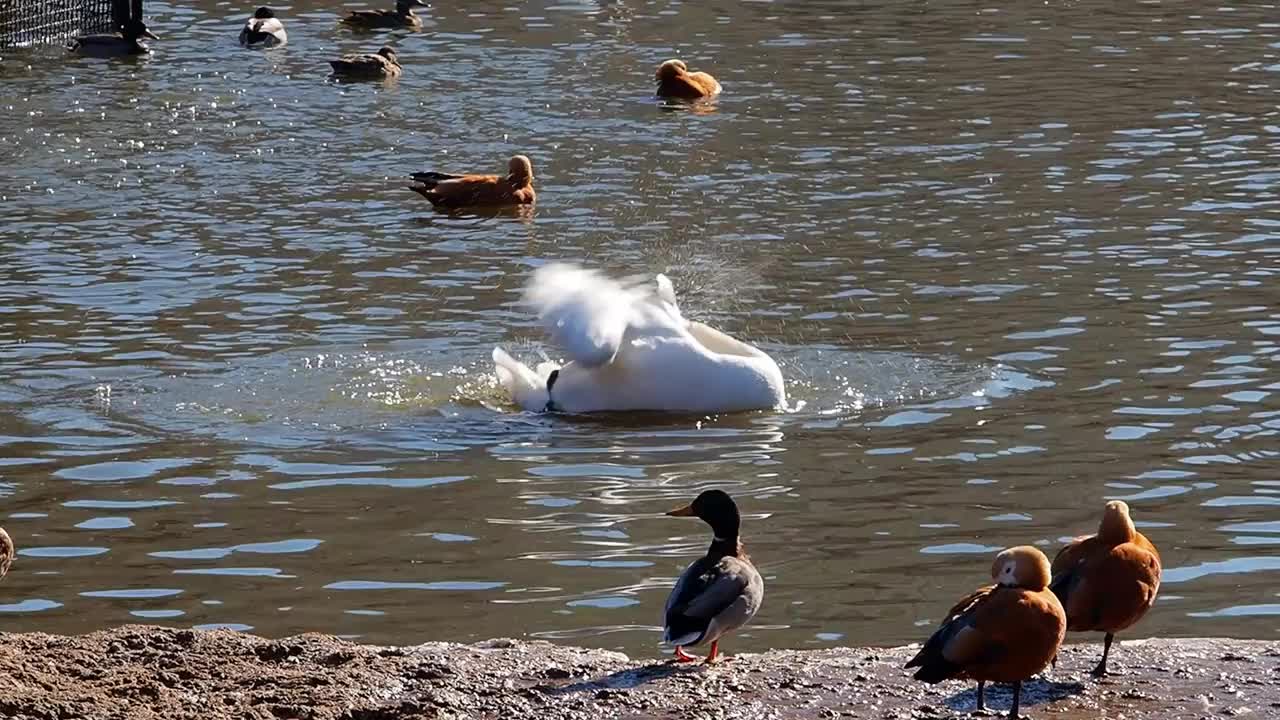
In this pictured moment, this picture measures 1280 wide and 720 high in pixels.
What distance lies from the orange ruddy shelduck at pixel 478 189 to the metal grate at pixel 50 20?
12.4 m

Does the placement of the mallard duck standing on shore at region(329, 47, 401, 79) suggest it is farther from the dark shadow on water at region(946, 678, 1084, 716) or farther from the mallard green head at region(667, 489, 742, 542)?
the dark shadow on water at region(946, 678, 1084, 716)

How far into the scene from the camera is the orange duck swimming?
24.7 feet

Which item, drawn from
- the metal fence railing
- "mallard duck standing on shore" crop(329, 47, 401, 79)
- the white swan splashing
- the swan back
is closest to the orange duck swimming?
the white swan splashing

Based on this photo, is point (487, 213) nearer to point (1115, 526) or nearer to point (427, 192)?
point (427, 192)

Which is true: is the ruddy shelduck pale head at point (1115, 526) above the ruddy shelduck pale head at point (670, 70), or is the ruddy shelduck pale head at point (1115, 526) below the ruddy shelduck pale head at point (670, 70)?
above

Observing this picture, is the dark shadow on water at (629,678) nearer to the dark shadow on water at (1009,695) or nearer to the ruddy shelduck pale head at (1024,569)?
the dark shadow on water at (1009,695)

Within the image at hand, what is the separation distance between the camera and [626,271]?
16047 millimetres

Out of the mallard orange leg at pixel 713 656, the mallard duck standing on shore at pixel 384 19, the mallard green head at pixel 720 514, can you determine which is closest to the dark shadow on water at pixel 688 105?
the mallard duck standing on shore at pixel 384 19

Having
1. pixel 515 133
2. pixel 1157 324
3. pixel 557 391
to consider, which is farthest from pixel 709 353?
pixel 515 133

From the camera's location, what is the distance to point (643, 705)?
722 centimetres

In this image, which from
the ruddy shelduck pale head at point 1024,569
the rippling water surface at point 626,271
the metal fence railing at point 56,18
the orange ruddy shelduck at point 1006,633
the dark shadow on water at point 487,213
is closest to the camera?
the orange ruddy shelduck at point 1006,633

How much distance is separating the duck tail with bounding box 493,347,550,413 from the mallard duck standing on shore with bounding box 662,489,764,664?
14.4 feet

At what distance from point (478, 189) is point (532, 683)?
11.4 m

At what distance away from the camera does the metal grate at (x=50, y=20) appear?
30812 millimetres
